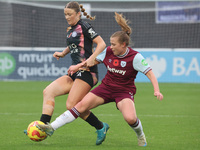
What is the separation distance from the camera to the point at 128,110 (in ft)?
18.6

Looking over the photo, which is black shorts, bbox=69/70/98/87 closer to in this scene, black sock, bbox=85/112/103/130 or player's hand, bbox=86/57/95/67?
player's hand, bbox=86/57/95/67

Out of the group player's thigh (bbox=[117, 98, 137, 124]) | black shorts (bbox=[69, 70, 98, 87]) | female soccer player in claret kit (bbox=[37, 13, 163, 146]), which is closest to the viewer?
player's thigh (bbox=[117, 98, 137, 124])

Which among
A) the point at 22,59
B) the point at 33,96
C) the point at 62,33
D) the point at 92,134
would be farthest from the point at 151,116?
the point at 62,33

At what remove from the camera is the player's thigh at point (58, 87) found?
623 cm

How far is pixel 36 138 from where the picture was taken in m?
5.80

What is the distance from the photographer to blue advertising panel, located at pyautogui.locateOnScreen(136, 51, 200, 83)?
58.4ft

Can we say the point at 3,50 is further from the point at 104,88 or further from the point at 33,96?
the point at 104,88

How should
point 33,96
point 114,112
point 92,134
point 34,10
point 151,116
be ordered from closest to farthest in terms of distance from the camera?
point 92,134 → point 151,116 → point 114,112 → point 33,96 → point 34,10

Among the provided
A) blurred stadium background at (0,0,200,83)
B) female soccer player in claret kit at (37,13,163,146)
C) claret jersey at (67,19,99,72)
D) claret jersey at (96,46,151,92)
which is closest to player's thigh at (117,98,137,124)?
female soccer player in claret kit at (37,13,163,146)

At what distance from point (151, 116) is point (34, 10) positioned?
1508 centimetres

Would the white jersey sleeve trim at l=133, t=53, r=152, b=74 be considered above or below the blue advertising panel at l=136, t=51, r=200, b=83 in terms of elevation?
above

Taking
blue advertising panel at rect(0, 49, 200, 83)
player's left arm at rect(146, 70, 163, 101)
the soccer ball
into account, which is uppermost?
player's left arm at rect(146, 70, 163, 101)

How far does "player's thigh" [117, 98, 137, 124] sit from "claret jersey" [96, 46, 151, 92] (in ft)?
0.70

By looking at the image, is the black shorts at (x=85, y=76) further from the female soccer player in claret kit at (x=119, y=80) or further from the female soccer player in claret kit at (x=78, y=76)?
the female soccer player in claret kit at (x=119, y=80)
